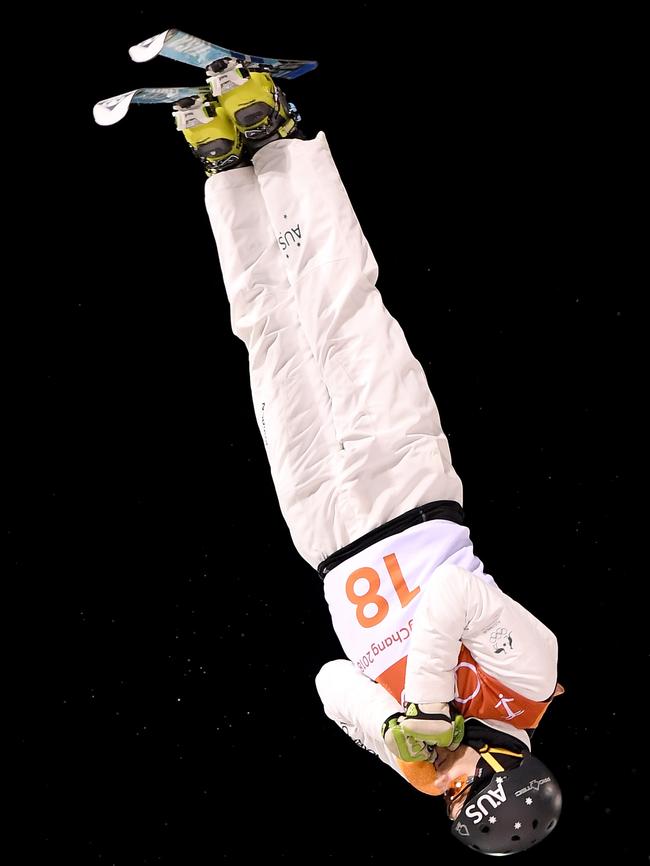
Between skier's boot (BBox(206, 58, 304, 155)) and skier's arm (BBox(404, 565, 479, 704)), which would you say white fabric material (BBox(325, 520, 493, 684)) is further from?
skier's boot (BBox(206, 58, 304, 155))

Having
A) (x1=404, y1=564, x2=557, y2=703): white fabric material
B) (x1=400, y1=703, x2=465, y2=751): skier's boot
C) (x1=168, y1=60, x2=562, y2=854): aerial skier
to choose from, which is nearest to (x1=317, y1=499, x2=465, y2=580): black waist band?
(x1=168, y1=60, x2=562, y2=854): aerial skier

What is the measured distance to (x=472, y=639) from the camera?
2.80 meters

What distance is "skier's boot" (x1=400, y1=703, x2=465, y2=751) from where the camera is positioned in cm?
273

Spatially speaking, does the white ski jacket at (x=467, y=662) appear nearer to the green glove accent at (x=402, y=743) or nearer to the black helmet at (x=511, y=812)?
the green glove accent at (x=402, y=743)

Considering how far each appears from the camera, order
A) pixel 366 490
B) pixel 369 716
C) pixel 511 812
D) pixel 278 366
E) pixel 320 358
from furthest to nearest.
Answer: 1. pixel 278 366
2. pixel 320 358
3. pixel 366 490
4. pixel 369 716
5. pixel 511 812

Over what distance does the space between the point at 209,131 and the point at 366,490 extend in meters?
1.10

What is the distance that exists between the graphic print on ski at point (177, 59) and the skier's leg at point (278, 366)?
28 centimetres

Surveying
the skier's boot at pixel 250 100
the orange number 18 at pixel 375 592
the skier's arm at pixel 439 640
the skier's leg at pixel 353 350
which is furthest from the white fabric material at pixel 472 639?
the skier's boot at pixel 250 100

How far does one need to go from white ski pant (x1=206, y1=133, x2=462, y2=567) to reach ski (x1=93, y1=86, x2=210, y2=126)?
0.84ft

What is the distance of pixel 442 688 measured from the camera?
9.05ft

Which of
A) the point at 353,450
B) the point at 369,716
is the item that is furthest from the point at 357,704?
the point at 353,450

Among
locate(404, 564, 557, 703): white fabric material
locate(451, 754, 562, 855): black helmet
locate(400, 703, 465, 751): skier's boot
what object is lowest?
locate(451, 754, 562, 855): black helmet

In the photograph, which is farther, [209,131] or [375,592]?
[209,131]

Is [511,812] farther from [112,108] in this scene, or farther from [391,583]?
[112,108]
